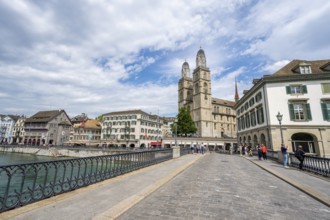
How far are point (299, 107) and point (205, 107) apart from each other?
1747 inches

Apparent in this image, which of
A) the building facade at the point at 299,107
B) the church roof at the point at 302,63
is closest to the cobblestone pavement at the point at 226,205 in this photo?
the building facade at the point at 299,107

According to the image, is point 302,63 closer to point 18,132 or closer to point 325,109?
point 325,109

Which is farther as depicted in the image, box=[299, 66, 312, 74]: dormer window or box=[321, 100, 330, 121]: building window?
box=[299, 66, 312, 74]: dormer window

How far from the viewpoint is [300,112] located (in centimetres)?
2294

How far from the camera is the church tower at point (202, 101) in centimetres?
6606

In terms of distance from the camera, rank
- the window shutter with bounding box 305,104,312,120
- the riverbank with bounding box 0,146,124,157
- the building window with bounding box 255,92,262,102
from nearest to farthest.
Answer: the window shutter with bounding box 305,104,312,120
the building window with bounding box 255,92,262,102
the riverbank with bounding box 0,146,124,157

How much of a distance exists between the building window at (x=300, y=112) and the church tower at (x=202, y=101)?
140ft

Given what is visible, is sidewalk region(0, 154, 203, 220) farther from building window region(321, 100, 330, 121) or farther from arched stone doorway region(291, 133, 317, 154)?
building window region(321, 100, 330, 121)

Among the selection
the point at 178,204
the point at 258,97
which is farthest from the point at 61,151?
the point at 178,204

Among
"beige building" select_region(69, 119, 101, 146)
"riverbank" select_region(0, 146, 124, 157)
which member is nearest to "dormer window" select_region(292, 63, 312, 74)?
"riverbank" select_region(0, 146, 124, 157)

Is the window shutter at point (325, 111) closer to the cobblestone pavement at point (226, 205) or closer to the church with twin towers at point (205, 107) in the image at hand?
the cobblestone pavement at point (226, 205)

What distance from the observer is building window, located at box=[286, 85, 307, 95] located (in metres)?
23.1

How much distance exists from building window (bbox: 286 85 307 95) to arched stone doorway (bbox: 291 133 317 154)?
18.8ft

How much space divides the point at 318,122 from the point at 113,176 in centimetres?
2643
